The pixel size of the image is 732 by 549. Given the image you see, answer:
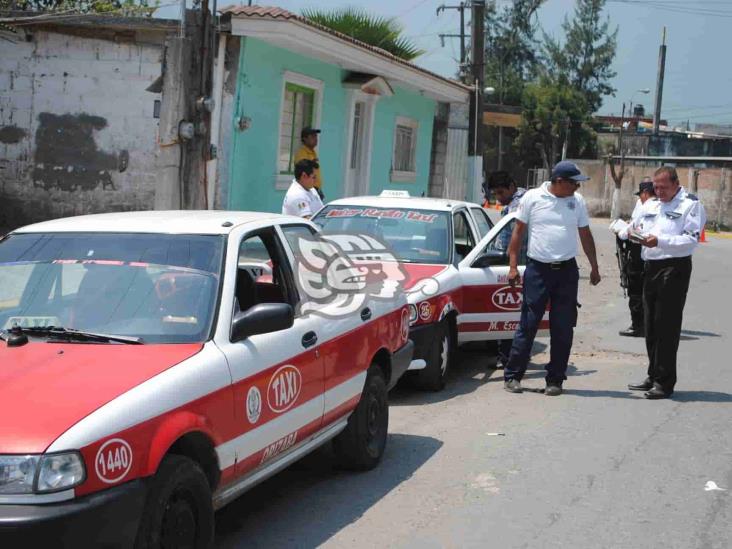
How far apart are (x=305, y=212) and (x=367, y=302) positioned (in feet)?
15.2

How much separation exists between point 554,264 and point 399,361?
2221mm

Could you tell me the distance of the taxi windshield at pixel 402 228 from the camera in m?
9.27

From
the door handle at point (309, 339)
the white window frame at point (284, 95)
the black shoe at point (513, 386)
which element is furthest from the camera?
the white window frame at point (284, 95)

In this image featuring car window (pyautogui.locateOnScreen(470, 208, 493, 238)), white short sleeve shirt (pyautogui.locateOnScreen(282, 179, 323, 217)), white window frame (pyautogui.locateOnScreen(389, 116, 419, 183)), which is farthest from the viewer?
white window frame (pyautogui.locateOnScreen(389, 116, 419, 183))

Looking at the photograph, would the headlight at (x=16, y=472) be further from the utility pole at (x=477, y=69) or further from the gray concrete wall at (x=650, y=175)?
the gray concrete wall at (x=650, y=175)

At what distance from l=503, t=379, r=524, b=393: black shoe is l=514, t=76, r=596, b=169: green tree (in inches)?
2265

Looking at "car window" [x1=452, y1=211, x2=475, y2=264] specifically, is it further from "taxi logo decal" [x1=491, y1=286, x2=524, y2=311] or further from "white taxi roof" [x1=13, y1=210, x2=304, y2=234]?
"white taxi roof" [x1=13, y1=210, x2=304, y2=234]

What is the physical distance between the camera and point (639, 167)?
174ft

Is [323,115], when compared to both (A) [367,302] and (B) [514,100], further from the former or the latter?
(B) [514,100]

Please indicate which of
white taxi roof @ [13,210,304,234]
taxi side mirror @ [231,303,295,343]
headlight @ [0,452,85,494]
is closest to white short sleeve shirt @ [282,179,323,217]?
white taxi roof @ [13,210,304,234]

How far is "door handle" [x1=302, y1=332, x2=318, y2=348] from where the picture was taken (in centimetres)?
520

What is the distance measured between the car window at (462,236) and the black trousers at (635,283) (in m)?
3.01

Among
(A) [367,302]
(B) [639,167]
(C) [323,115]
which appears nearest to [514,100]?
(B) [639,167]

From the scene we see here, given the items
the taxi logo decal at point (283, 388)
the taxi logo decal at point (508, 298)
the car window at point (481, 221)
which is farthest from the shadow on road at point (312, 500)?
the car window at point (481, 221)
